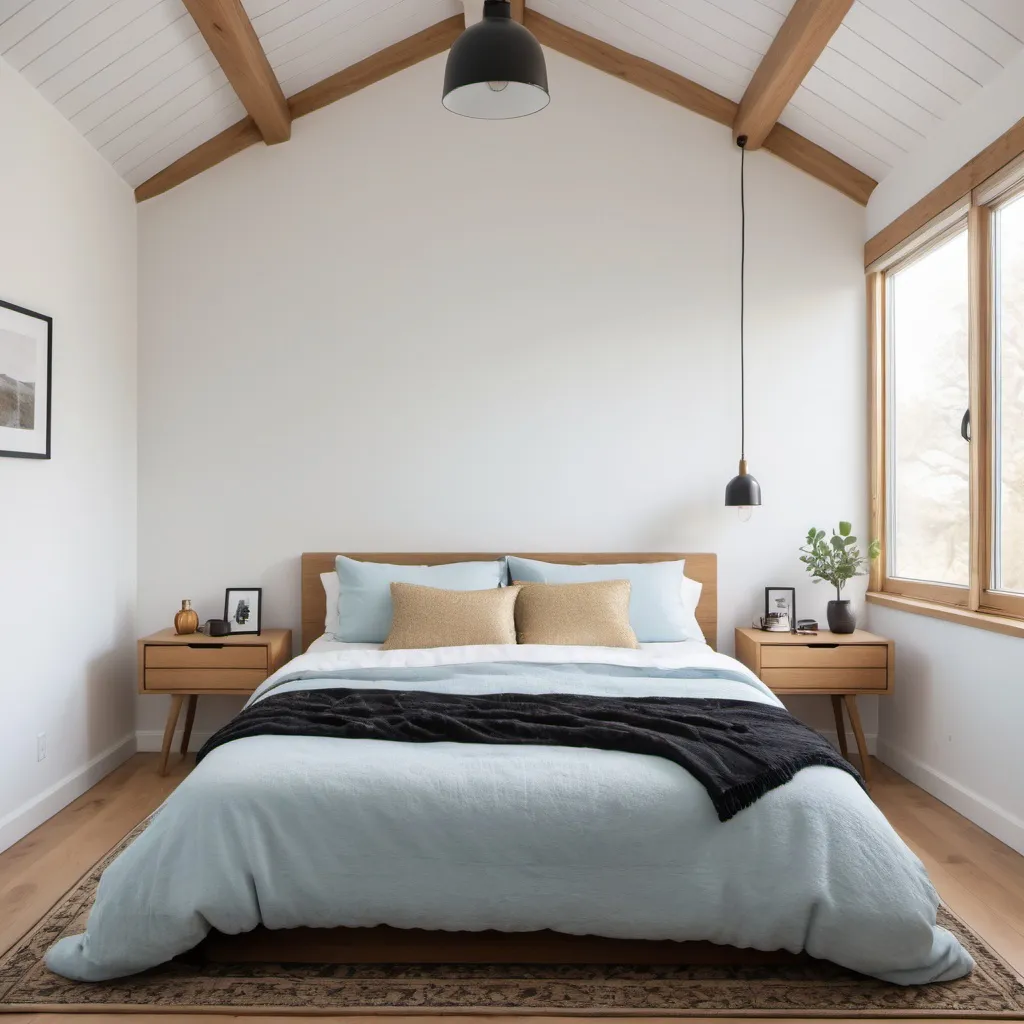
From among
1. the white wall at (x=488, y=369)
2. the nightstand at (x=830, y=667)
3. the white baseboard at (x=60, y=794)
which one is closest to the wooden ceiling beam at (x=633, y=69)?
the white wall at (x=488, y=369)

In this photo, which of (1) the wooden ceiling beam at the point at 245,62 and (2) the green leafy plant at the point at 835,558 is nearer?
(1) the wooden ceiling beam at the point at 245,62

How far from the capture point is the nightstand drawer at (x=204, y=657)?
382 centimetres

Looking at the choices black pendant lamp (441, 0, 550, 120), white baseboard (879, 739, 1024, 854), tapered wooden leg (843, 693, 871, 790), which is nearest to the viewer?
black pendant lamp (441, 0, 550, 120)

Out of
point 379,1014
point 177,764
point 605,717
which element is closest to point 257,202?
point 177,764

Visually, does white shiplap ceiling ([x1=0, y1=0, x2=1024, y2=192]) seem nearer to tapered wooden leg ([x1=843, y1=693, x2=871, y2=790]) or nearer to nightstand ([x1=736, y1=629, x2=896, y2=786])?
nightstand ([x1=736, y1=629, x2=896, y2=786])

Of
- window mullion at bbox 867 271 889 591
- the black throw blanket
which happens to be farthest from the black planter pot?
the black throw blanket

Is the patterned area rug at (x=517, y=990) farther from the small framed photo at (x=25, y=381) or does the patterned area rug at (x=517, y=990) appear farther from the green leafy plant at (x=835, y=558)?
the green leafy plant at (x=835, y=558)

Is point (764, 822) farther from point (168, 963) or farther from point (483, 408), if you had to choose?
point (483, 408)

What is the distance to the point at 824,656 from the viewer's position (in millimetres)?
3807

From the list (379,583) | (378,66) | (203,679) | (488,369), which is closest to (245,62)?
(378,66)

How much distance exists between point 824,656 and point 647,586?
2.64 ft

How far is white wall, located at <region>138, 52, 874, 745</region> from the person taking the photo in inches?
168

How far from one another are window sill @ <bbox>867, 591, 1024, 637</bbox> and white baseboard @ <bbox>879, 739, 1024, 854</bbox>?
0.63 metres

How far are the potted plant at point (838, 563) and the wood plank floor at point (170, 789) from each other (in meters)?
0.69
